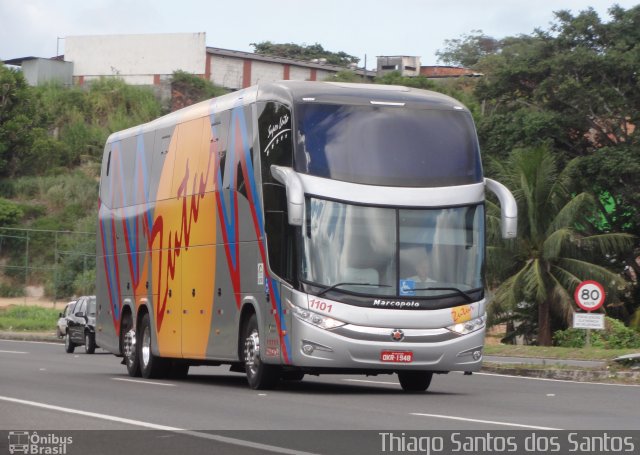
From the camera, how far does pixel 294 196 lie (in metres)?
17.1

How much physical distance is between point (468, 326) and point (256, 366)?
2967mm

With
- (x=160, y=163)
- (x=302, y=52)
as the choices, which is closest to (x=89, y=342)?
(x=160, y=163)

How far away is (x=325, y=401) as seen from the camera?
16.2m

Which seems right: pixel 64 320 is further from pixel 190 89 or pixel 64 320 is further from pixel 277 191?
pixel 190 89

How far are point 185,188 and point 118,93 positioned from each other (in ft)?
196

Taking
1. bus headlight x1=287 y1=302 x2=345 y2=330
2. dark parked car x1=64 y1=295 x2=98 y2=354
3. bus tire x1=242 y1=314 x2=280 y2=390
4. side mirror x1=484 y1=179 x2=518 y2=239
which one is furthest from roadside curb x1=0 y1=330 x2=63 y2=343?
side mirror x1=484 y1=179 x2=518 y2=239

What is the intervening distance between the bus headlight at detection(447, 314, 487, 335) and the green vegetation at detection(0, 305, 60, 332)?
1381 inches

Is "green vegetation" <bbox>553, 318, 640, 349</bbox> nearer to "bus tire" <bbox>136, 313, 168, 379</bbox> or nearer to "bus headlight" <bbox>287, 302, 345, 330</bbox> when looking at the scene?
"bus tire" <bbox>136, 313, 168, 379</bbox>

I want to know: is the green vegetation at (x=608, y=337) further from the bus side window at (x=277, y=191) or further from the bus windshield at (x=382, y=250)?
the bus side window at (x=277, y=191)

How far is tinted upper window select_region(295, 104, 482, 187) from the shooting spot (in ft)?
57.7

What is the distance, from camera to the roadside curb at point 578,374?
71.9 ft

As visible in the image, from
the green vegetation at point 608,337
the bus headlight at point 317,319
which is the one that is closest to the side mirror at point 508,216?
the bus headlight at point 317,319

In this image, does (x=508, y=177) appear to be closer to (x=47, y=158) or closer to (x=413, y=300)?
(x=413, y=300)

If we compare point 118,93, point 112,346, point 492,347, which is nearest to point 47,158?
point 118,93
